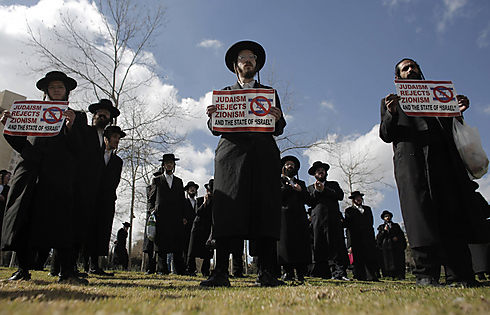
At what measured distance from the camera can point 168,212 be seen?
720 centimetres

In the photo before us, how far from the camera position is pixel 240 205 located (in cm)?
353

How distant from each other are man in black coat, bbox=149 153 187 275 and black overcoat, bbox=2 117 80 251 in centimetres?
338

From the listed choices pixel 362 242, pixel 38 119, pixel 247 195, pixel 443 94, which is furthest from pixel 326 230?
pixel 38 119

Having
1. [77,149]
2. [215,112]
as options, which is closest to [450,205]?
[215,112]

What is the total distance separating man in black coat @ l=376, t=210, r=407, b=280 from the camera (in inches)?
490

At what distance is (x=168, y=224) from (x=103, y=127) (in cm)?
244

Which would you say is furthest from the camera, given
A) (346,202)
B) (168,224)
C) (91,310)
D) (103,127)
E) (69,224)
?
(346,202)

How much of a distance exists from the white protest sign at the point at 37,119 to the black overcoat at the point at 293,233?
3844 millimetres

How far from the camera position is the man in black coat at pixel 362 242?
24.5ft

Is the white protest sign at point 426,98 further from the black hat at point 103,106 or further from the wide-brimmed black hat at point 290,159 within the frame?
the black hat at point 103,106

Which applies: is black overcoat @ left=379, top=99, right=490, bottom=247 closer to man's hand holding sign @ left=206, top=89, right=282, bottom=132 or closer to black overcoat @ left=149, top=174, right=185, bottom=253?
man's hand holding sign @ left=206, top=89, right=282, bottom=132

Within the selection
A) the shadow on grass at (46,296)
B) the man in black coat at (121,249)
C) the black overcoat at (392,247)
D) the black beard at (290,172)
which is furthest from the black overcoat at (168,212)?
the man in black coat at (121,249)

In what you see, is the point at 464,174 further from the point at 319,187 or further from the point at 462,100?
the point at 319,187

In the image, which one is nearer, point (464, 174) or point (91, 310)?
point (91, 310)
